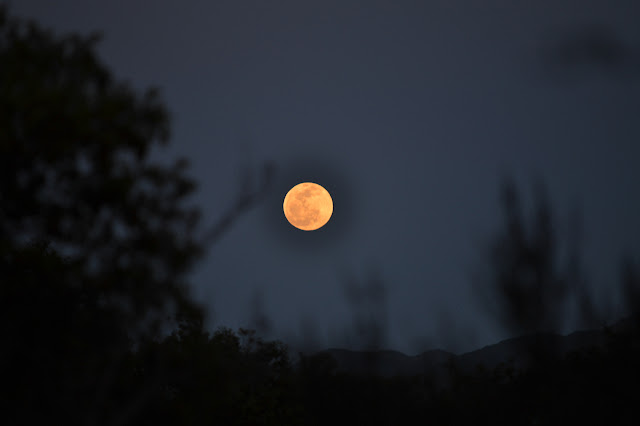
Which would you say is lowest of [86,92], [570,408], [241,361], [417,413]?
[570,408]

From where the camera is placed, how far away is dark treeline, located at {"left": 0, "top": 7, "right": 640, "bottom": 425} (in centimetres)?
988

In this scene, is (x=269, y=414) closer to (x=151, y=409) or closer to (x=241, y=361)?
(x=241, y=361)

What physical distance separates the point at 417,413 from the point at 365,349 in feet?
14.8

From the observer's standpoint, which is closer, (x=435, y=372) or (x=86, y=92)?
(x=86, y=92)

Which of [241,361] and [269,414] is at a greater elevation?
[241,361]

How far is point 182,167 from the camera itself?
36.7ft

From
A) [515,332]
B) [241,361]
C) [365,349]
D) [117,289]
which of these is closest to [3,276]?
[117,289]

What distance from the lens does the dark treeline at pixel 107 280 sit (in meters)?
9.88

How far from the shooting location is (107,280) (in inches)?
411

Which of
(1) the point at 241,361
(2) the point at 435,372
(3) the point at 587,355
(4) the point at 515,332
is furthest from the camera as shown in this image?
(1) the point at 241,361

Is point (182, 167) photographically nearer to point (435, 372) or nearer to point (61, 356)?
point (61, 356)

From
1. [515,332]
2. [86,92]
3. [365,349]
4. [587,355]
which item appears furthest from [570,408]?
[86,92]

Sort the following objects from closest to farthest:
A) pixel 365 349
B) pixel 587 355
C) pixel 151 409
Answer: pixel 151 409 → pixel 587 355 → pixel 365 349

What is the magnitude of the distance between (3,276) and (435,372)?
2029 centimetres
